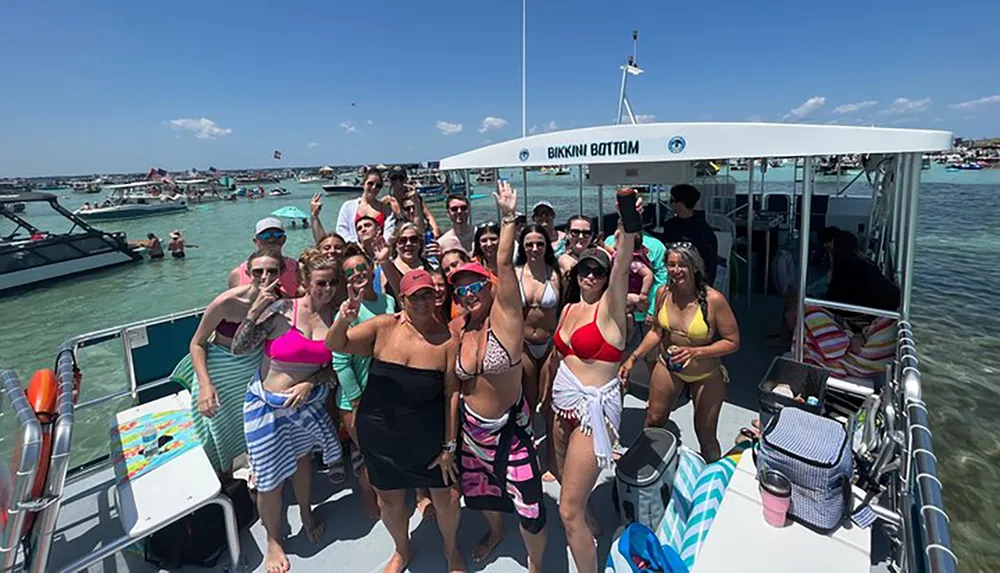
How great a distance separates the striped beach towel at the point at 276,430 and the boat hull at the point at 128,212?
43.3m

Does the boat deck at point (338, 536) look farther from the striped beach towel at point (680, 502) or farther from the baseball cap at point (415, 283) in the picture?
the baseball cap at point (415, 283)

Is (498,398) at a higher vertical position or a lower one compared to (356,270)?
lower

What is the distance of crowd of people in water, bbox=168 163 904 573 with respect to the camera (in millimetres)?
2240

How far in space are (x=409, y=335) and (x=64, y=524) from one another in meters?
2.78

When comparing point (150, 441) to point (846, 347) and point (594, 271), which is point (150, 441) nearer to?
point (594, 271)

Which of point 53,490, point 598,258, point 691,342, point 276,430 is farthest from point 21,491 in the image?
point 691,342

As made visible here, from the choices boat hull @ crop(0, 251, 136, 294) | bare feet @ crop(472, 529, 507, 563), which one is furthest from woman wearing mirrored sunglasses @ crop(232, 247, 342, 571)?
boat hull @ crop(0, 251, 136, 294)

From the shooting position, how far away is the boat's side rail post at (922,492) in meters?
1.36

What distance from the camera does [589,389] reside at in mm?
2256

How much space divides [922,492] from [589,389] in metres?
1.19

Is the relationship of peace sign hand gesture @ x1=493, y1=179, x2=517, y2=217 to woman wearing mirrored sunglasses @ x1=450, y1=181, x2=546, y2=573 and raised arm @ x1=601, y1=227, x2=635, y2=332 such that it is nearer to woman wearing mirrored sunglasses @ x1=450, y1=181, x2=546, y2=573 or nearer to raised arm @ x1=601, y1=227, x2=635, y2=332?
woman wearing mirrored sunglasses @ x1=450, y1=181, x2=546, y2=573

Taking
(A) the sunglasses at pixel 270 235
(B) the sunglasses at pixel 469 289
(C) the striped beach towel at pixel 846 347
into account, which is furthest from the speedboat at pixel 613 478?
(B) the sunglasses at pixel 469 289

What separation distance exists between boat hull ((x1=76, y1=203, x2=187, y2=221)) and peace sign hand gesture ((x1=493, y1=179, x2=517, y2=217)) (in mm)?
44112

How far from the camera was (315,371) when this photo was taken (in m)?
2.72
